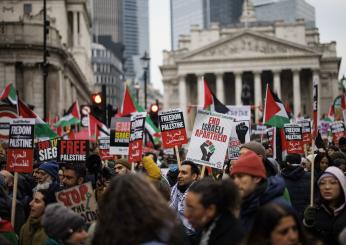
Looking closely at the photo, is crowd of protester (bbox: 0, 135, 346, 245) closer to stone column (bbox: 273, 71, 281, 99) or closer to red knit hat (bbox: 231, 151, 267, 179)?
red knit hat (bbox: 231, 151, 267, 179)

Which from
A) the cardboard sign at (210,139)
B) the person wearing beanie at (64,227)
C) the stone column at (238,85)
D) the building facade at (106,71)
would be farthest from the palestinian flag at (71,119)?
the building facade at (106,71)

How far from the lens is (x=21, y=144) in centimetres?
1007

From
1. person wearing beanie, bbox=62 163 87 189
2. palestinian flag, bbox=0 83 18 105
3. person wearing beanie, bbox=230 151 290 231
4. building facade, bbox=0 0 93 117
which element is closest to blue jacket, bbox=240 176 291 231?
person wearing beanie, bbox=230 151 290 231

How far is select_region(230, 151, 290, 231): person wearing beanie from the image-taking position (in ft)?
17.7

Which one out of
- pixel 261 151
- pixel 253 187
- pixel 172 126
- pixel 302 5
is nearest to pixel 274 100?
pixel 172 126

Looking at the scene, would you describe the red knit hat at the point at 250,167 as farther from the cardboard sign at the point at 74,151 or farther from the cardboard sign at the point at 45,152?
the cardboard sign at the point at 45,152

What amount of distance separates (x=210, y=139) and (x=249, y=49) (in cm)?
8060

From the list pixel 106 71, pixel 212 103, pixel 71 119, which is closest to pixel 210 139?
pixel 212 103

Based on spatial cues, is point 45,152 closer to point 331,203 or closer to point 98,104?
point 98,104

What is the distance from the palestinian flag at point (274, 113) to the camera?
51.5 feet

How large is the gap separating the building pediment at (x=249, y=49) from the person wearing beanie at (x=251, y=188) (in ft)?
275

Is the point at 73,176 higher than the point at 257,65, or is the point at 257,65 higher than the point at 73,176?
the point at 257,65

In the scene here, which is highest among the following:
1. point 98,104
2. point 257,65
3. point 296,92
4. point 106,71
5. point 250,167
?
point 106,71

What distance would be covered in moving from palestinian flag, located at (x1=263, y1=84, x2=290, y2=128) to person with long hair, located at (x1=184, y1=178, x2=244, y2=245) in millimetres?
10917
